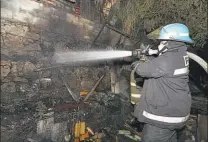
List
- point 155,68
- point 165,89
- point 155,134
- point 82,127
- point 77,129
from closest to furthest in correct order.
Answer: point 155,68 < point 165,89 < point 155,134 < point 77,129 < point 82,127

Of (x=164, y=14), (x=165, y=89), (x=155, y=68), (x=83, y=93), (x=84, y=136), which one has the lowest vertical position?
(x=84, y=136)

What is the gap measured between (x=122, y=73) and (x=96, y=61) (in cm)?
109

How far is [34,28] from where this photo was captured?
5.27 m

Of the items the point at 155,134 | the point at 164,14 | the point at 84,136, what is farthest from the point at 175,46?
the point at 84,136

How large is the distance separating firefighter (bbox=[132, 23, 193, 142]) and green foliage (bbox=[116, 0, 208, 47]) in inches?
87.1

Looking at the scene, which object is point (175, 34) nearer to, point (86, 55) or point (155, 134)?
point (155, 134)

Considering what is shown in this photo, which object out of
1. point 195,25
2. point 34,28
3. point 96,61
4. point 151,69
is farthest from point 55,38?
point 195,25

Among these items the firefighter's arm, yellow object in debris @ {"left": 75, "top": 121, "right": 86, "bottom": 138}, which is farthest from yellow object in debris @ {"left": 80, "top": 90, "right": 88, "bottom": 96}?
the firefighter's arm

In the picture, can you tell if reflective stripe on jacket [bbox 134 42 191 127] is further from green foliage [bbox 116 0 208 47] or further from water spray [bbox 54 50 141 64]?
green foliage [bbox 116 0 208 47]

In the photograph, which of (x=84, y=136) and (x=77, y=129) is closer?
(x=77, y=129)

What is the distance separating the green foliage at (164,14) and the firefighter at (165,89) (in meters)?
2.21

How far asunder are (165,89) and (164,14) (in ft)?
10.4

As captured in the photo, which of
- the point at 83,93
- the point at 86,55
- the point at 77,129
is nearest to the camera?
the point at 77,129

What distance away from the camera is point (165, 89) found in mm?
4234
